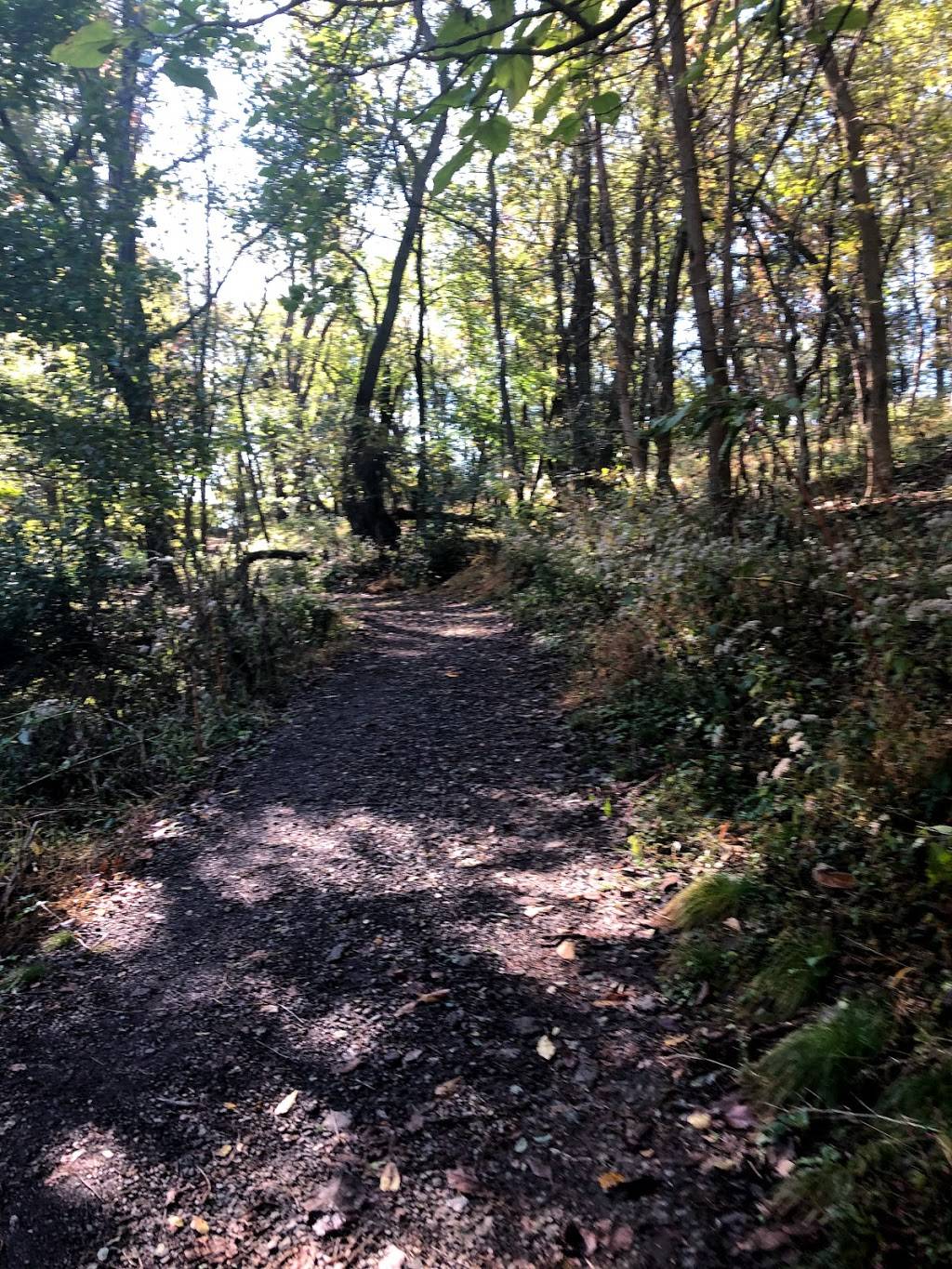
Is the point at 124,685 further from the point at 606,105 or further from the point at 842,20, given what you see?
the point at 842,20

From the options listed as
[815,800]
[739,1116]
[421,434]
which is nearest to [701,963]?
[739,1116]

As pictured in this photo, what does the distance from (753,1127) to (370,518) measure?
647 inches

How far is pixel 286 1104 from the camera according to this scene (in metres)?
2.96

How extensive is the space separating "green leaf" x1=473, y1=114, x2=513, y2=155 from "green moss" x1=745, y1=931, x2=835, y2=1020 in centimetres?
293

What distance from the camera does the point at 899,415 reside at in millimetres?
13977

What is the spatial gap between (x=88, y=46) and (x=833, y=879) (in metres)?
3.82

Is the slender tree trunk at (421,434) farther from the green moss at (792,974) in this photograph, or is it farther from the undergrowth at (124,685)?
the green moss at (792,974)

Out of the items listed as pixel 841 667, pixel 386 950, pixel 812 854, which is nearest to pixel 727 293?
pixel 841 667

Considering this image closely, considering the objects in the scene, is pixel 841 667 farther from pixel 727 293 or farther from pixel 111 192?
pixel 111 192

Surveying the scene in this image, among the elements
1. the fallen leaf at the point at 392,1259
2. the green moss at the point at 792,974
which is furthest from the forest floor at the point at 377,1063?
the green moss at the point at 792,974

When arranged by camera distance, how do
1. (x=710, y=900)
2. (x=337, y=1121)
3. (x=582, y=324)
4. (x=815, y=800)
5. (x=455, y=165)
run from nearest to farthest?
(x=455, y=165) < (x=337, y=1121) < (x=710, y=900) < (x=815, y=800) < (x=582, y=324)

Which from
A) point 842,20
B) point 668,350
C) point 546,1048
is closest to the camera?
point 842,20

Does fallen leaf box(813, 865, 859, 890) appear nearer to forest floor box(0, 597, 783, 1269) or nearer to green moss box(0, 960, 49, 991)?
forest floor box(0, 597, 783, 1269)

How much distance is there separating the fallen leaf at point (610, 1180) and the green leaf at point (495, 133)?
122 inches
